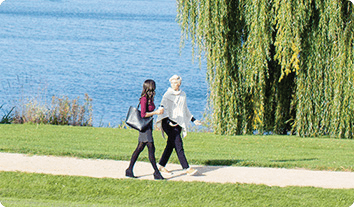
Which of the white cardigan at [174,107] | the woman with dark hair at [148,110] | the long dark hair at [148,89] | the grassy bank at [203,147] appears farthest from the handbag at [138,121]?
the grassy bank at [203,147]

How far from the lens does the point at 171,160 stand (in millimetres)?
10148

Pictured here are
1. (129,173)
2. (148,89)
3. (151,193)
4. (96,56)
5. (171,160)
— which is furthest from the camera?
(96,56)

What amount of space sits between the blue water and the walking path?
21.0ft

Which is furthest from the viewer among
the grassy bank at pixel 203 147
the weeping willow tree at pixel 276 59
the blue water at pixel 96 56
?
the blue water at pixel 96 56

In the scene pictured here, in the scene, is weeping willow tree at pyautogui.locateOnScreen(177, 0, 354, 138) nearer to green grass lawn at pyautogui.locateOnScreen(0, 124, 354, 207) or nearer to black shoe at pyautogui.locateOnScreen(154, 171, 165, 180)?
green grass lawn at pyautogui.locateOnScreen(0, 124, 354, 207)

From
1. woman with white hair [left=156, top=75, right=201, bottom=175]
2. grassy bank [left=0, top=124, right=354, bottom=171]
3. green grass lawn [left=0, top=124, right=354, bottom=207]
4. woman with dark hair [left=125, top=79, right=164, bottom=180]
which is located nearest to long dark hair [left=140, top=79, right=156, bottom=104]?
woman with dark hair [left=125, top=79, right=164, bottom=180]

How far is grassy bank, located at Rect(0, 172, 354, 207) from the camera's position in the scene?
25.5 ft

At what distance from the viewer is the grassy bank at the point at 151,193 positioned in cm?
777

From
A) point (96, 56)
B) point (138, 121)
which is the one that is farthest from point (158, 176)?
point (96, 56)

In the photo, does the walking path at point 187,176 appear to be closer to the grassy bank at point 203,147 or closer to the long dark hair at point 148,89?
the grassy bank at point 203,147

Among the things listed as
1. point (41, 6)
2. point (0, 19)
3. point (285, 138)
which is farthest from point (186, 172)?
point (41, 6)

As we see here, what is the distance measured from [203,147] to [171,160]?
7.45 ft

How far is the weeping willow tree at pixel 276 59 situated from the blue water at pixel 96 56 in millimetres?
1855

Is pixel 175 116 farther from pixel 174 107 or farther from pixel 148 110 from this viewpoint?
pixel 148 110
